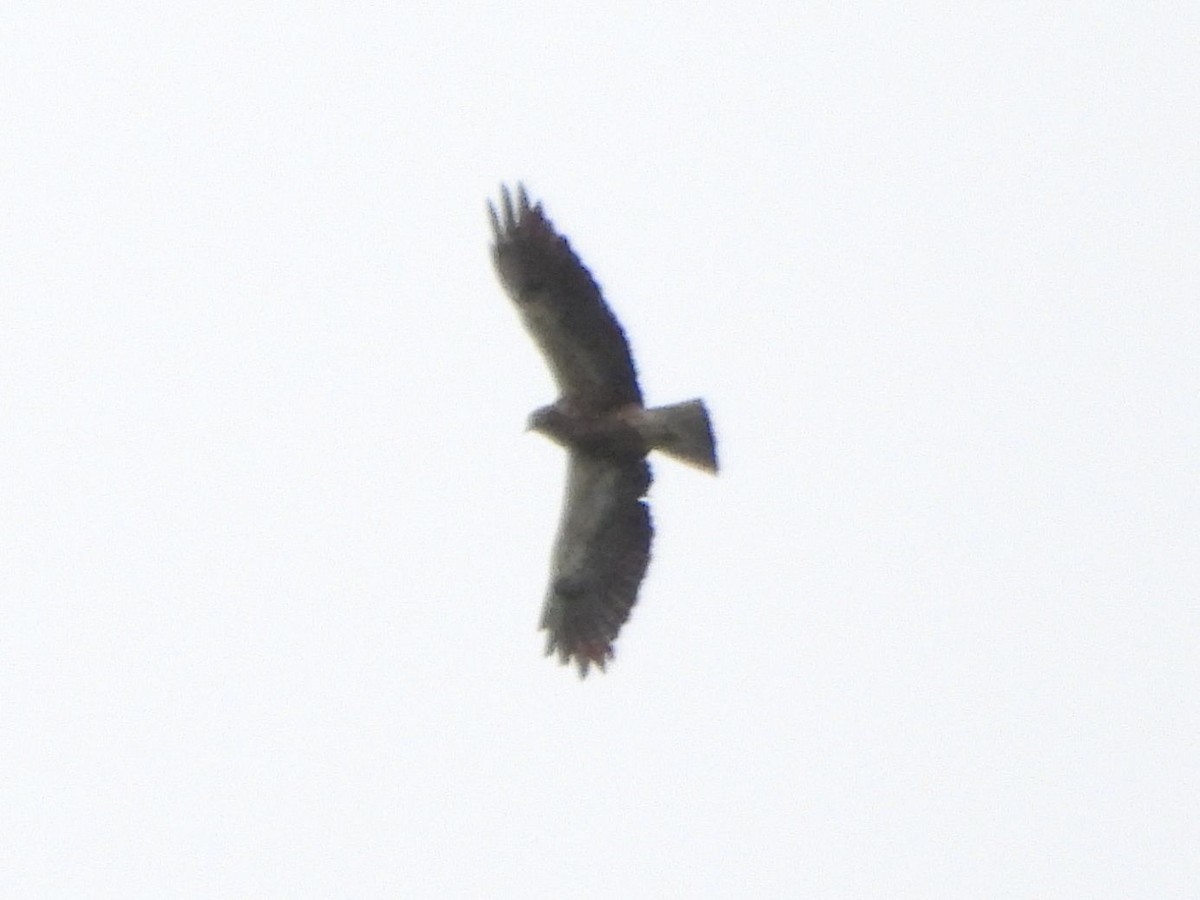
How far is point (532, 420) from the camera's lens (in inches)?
878

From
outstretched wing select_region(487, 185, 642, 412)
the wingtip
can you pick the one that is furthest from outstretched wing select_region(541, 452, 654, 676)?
outstretched wing select_region(487, 185, 642, 412)

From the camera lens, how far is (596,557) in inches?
896

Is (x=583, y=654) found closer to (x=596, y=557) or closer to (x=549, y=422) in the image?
(x=596, y=557)

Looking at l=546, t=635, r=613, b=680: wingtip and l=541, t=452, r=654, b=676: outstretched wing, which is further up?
l=541, t=452, r=654, b=676: outstretched wing

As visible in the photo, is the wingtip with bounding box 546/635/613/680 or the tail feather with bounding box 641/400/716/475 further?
the wingtip with bounding box 546/635/613/680

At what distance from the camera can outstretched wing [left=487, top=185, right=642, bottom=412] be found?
2159cm

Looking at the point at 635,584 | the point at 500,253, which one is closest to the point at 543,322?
the point at 500,253

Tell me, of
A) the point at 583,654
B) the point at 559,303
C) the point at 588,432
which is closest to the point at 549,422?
the point at 588,432

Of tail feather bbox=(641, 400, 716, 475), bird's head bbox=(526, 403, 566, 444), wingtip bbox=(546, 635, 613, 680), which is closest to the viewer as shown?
tail feather bbox=(641, 400, 716, 475)

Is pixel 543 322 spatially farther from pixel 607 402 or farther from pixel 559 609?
pixel 559 609

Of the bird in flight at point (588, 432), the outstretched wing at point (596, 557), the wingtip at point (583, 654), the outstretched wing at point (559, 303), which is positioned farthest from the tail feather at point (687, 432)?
the wingtip at point (583, 654)

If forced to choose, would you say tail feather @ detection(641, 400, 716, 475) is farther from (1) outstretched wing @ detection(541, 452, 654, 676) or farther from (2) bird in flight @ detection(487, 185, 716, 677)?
(1) outstretched wing @ detection(541, 452, 654, 676)

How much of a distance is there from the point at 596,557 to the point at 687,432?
1.58 metres

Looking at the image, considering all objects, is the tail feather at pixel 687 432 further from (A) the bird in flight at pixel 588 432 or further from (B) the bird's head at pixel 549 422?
(B) the bird's head at pixel 549 422
